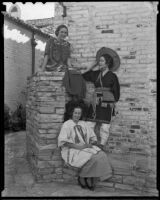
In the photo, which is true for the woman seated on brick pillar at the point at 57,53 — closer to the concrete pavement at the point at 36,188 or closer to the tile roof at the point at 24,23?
the concrete pavement at the point at 36,188

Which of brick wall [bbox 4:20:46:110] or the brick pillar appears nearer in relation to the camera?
the brick pillar

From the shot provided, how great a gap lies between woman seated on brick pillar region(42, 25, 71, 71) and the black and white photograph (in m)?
0.02

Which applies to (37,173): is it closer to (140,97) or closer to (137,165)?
(137,165)

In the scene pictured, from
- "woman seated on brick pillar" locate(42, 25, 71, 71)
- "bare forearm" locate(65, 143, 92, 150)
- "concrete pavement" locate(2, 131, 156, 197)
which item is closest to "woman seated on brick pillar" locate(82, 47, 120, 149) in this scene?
"bare forearm" locate(65, 143, 92, 150)

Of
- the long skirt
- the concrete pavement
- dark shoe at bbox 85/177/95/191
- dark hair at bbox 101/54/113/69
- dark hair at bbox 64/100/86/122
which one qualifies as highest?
dark hair at bbox 101/54/113/69

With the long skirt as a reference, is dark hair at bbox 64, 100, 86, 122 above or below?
above

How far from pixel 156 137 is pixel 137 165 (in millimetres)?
618

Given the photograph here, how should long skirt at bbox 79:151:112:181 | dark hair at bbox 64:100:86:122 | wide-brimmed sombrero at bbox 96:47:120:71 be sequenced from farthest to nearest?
dark hair at bbox 64:100:86:122, wide-brimmed sombrero at bbox 96:47:120:71, long skirt at bbox 79:151:112:181

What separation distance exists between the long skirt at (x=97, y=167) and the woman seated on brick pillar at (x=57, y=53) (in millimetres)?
1813

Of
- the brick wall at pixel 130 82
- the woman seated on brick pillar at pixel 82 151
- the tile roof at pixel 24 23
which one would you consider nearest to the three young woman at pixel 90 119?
the woman seated on brick pillar at pixel 82 151

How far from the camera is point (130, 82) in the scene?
5062 millimetres

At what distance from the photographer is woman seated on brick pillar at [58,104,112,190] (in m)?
4.83

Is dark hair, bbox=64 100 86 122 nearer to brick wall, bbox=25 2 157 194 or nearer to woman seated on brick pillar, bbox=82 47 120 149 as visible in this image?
woman seated on brick pillar, bbox=82 47 120 149

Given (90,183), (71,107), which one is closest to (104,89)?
(71,107)
